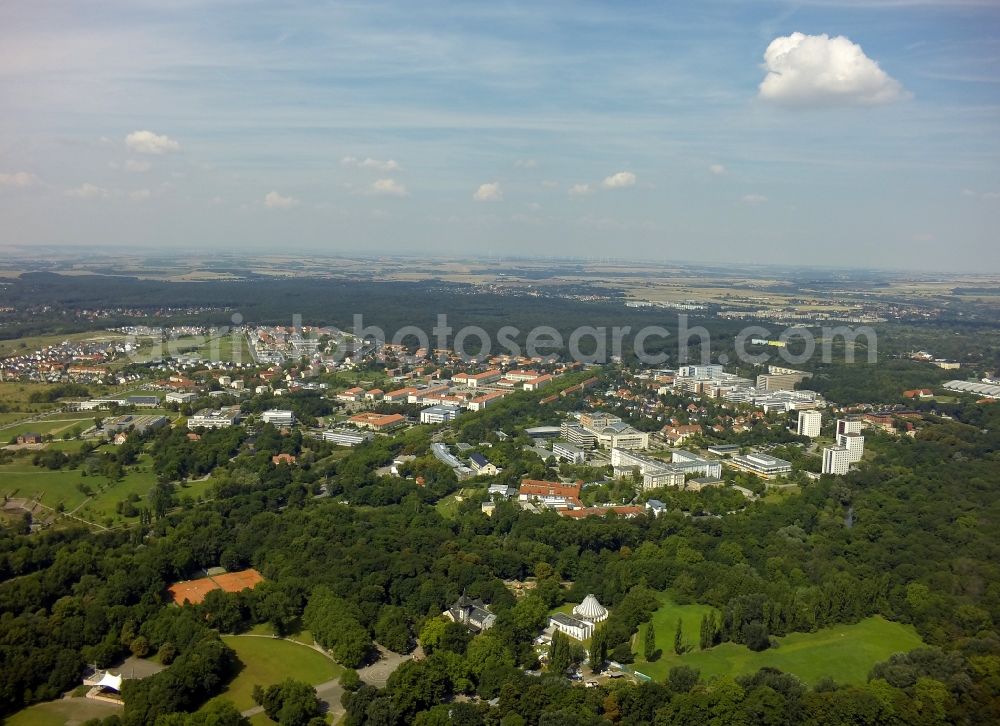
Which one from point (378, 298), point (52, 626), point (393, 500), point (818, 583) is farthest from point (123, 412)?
point (378, 298)

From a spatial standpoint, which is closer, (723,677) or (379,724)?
(379,724)

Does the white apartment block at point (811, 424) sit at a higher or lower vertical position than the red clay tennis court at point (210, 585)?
higher

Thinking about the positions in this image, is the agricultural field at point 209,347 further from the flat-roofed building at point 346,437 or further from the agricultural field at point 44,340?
the flat-roofed building at point 346,437

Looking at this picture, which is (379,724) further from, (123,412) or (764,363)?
(764,363)

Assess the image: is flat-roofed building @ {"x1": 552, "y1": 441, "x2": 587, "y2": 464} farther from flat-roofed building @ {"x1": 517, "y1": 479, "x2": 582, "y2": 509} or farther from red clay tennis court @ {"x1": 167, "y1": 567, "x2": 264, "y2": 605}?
red clay tennis court @ {"x1": 167, "y1": 567, "x2": 264, "y2": 605}

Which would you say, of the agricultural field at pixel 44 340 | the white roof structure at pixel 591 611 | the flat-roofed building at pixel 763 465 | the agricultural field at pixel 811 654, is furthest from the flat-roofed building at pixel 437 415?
the agricultural field at pixel 44 340

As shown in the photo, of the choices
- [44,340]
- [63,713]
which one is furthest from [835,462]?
[44,340]

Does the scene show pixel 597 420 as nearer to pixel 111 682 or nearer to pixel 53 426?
pixel 53 426
